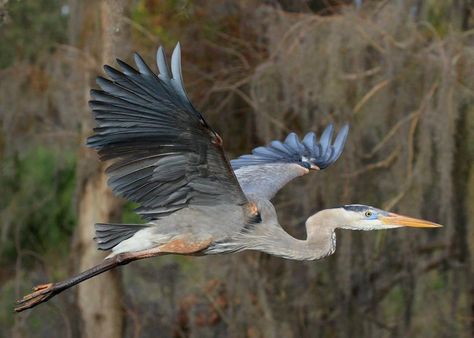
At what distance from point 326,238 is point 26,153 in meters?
4.27

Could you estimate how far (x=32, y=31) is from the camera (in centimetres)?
973

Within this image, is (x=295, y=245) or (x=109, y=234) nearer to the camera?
(x=109, y=234)

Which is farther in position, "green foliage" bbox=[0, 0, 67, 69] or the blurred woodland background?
"green foliage" bbox=[0, 0, 67, 69]

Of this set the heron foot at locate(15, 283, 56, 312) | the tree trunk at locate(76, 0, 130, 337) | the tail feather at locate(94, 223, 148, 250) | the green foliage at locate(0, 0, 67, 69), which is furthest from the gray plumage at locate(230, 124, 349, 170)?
the green foliage at locate(0, 0, 67, 69)

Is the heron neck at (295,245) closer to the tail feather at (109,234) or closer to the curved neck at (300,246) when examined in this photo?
the curved neck at (300,246)

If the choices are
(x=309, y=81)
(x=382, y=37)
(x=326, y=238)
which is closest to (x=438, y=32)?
(x=382, y=37)

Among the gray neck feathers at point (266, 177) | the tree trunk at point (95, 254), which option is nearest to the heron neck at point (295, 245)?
the gray neck feathers at point (266, 177)

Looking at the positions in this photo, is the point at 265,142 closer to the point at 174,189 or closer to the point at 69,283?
the point at 174,189

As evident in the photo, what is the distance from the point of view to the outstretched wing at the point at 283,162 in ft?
20.6

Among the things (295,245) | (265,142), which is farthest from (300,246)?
(265,142)

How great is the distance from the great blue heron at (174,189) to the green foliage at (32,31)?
12.4 ft

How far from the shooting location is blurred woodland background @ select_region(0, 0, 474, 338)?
7.85 meters

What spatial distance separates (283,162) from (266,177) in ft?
1.21

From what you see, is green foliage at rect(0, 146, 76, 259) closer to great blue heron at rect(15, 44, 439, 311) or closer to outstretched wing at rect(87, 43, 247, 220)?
great blue heron at rect(15, 44, 439, 311)
